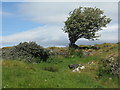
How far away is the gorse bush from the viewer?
2864 cm

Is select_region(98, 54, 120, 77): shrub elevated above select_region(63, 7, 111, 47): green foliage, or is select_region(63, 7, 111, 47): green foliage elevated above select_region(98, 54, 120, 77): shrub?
select_region(63, 7, 111, 47): green foliage

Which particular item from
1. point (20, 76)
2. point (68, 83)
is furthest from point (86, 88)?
point (20, 76)

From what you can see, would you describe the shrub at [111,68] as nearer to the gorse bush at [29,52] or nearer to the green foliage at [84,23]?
the gorse bush at [29,52]

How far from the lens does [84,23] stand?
4669 centimetres

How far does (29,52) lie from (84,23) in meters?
20.0

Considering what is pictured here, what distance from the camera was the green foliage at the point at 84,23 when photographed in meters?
47.0

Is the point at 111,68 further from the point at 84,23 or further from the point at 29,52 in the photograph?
the point at 84,23

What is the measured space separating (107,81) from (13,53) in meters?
17.2

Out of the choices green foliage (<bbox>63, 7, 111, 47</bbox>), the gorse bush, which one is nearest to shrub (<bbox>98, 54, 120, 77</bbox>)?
the gorse bush

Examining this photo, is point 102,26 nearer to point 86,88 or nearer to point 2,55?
point 2,55

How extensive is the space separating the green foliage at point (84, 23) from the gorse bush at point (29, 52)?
56.1 feet

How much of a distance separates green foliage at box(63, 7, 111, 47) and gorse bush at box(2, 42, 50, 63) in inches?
673

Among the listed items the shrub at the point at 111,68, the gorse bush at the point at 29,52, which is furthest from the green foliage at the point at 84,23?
the shrub at the point at 111,68

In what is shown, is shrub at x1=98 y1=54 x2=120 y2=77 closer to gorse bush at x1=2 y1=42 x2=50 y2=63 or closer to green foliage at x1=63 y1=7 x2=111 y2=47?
gorse bush at x1=2 y1=42 x2=50 y2=63
